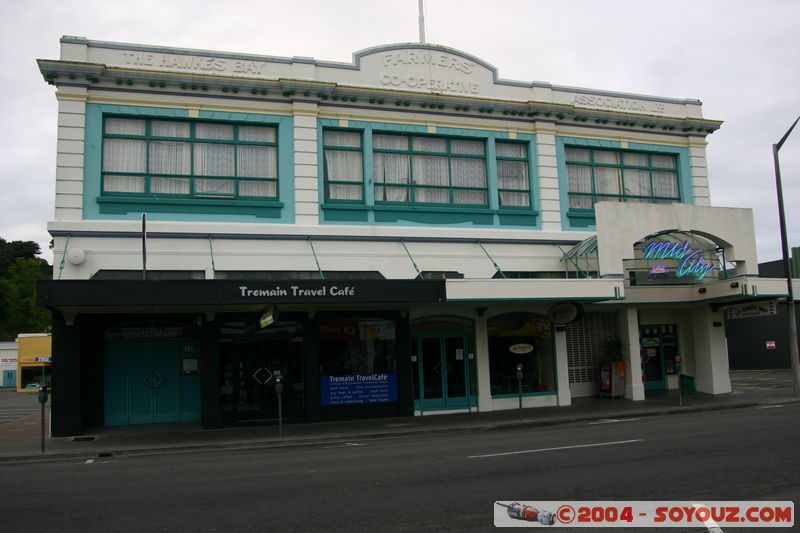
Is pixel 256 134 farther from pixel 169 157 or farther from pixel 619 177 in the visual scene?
pixel 619 177

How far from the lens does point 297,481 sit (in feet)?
32.0

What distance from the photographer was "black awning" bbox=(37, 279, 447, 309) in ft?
50.3

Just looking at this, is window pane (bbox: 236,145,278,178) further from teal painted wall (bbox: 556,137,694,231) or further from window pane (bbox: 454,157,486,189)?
teal painted wall (bbox: 556,137,694,231)

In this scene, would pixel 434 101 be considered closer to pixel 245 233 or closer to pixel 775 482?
pixel 245 233

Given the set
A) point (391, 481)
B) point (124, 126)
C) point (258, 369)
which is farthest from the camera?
point (124, 126)

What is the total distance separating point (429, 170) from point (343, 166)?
275cm

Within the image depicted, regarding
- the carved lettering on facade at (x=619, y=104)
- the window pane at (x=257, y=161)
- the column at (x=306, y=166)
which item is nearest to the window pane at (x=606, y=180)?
the carved lettering on facade at (x=619, y=104)

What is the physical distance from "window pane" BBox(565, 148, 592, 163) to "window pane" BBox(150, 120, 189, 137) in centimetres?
1234

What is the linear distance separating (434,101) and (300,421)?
10466 mm

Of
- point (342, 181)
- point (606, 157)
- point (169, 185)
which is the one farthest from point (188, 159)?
point (606, 157)

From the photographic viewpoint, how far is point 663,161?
80.6 feet

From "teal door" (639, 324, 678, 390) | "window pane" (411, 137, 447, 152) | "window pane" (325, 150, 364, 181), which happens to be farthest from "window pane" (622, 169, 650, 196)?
"window pane" (325, 150, 364, 181)

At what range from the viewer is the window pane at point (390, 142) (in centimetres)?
2122

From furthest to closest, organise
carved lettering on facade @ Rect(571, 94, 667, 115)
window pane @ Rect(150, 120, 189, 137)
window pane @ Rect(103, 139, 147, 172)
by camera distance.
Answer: carved lettering on facade @ Rect(571, 94, 667, 115) < window pane @ Rect(150, 120, 189, 137) < window pane @ Rect(103, 139, 147, 172)
